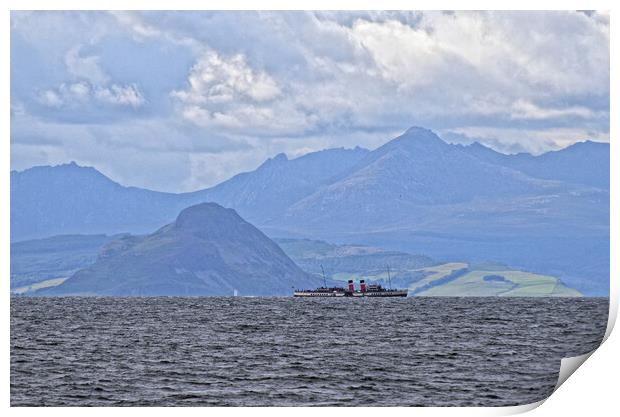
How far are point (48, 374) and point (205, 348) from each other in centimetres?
1952

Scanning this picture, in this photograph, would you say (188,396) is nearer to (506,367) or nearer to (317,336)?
(506,367)

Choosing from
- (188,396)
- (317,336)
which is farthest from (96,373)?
(317,336)

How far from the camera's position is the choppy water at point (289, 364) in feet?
182

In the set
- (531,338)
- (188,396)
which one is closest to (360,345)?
(531,338)

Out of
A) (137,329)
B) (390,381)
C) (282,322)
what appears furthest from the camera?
(282,322)

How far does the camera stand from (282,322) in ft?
401

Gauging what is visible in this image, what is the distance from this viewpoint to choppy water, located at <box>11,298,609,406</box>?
182 feet

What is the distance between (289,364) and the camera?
70.4 meters

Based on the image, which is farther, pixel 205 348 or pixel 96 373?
pixel 205 348

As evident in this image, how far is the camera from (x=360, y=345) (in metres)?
86.3
